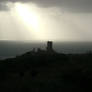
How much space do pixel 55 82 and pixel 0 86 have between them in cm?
549

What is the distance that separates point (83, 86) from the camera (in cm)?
2761

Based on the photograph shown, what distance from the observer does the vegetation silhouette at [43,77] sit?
2770 centimetres

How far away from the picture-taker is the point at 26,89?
2806 cm

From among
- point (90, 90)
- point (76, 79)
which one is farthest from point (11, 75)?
point (90, 90)

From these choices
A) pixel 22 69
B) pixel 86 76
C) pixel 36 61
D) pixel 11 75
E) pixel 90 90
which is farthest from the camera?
pixel 36 61

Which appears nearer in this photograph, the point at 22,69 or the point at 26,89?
the point at 26,89

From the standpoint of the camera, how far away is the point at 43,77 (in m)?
30.9

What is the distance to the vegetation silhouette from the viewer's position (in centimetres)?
2770

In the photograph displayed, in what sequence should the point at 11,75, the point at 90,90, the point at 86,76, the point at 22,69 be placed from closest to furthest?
the point at 90,90 → the point at 86,76 → the point at 11,75 → the point at 22,69

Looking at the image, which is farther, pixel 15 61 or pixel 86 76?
pixel 15 61

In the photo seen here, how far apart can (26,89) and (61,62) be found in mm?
11681

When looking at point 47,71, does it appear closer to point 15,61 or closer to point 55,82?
point 55,82

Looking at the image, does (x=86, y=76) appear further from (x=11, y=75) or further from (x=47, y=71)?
(x=11, y=75)

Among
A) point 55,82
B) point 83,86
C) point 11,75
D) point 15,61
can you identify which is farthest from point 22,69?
point 83,86
